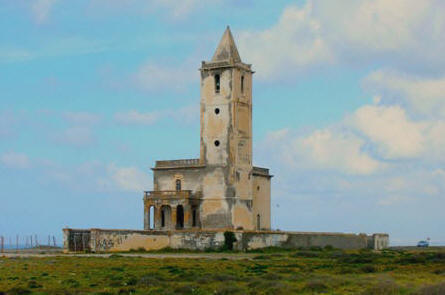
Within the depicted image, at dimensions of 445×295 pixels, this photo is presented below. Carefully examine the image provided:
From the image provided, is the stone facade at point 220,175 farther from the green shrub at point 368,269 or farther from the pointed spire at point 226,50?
the green shrub at point 368,269

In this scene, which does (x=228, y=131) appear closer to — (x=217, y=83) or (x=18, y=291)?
(x=217, y=83)

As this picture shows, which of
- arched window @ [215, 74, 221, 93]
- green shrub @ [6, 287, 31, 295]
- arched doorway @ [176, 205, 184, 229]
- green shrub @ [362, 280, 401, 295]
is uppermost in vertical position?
arched window @ [215, 74, 221, 93]

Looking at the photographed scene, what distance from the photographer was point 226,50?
69.8 m

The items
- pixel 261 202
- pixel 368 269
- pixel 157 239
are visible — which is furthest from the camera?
pixel 261 202

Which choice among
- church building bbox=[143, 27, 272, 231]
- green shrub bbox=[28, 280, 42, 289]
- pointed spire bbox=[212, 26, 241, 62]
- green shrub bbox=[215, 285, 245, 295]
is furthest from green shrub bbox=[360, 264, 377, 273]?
pointed spire bbox=[212, 26, 241, 62]

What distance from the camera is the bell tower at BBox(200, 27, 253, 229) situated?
6750cm

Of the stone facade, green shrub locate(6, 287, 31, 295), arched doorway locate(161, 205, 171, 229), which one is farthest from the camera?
arched doorway locate(161, 205, 171, 229)

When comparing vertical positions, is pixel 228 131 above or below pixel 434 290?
above

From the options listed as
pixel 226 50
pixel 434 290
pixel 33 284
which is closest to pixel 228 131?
pixel 226 50

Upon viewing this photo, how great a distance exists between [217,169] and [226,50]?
1039 centimetres

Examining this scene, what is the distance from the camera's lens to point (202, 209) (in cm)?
6806

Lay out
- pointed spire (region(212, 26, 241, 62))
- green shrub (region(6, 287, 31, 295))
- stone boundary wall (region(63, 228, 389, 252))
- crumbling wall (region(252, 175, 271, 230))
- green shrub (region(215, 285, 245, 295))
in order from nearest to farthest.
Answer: green shrub (region(215, 285, 245, 295)) → green shrub (region(6, 287, 31, 295)) → stone boundary wall (region(63, 228, 389, 252)) → pointed spire (region(212, 26, 241, 62)) → crumbling wall (region(252, 175, 271, 230))

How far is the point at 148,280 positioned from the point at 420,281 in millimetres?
10716

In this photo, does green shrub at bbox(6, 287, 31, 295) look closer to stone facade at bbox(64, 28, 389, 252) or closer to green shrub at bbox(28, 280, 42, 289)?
green shrub at bbox(28, 280, 42, 289)
